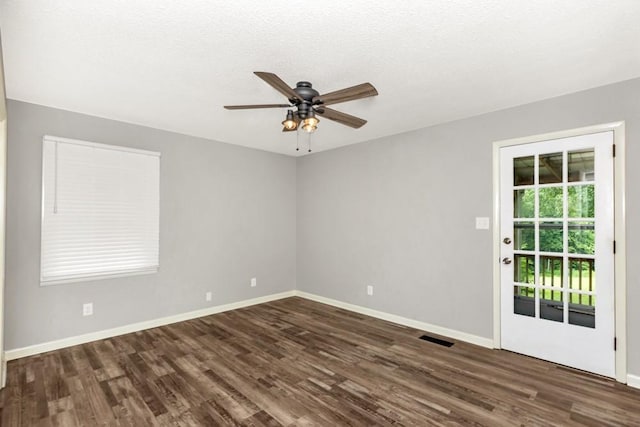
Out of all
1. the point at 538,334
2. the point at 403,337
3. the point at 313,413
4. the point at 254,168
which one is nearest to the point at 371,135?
the point at 254,168

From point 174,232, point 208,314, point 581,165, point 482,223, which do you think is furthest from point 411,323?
point 174,232

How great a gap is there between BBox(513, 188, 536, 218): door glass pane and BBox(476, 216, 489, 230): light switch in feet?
0.88

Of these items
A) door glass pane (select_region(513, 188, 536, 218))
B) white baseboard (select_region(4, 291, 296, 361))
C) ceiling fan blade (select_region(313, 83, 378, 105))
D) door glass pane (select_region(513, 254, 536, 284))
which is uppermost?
ceiling fan blade (select_region(313, 83, 378, 105))

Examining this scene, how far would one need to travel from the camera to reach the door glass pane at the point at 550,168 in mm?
3035

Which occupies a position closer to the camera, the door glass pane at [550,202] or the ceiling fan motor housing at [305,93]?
the ceiling fan motor housing at [305,93]

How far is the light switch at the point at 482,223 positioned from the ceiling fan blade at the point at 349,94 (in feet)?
6.91

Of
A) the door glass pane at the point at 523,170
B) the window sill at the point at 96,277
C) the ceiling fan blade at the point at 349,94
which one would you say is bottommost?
the window sill at the point at 96,277

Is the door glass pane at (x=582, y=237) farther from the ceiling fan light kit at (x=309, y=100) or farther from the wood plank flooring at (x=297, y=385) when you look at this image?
the ceiling fan light kit at (x=309, y=100)

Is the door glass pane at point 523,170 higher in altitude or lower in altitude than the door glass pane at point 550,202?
higher

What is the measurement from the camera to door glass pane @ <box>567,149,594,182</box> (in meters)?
2.85

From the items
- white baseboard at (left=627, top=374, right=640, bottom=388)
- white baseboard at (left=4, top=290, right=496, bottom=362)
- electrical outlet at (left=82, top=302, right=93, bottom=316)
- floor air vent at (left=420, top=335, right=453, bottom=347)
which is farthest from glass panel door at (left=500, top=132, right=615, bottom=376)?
electrical outlet at (left=82, top=302, right=93, bottom=316)

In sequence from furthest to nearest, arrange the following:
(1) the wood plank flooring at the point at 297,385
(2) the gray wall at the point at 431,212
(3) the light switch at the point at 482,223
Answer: (3) the light switch at the point at 482,223 < (2) the gray wall at the point at 431,212 < (1) the wood plank flooring at the point at 297,385

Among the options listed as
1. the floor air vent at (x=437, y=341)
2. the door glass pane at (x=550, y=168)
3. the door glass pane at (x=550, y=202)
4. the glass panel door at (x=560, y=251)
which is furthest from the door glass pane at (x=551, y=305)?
the door glass pane at (x=550, y=168)

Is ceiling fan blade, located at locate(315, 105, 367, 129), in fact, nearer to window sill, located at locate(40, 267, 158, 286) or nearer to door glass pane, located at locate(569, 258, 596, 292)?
door glass pane, located at locate(569, 258, 596, 292)
